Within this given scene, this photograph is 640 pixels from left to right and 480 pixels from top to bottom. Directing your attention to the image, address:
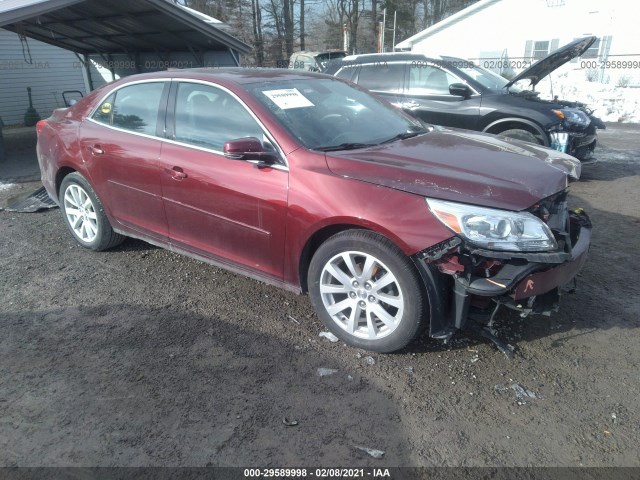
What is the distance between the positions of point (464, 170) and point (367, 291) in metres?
0.96

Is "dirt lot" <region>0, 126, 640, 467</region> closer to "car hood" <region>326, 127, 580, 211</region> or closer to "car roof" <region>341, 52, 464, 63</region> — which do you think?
"car hood" <region>326, 127, 580, 211</region>

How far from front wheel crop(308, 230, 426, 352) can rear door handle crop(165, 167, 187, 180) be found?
1.27 metres

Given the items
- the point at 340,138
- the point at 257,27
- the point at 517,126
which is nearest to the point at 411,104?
the point at 517,126

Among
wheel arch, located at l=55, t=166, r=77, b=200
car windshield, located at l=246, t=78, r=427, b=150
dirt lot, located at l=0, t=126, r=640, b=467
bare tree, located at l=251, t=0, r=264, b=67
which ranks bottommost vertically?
dirt lot, located at l=0, t=126, r=640, b=467

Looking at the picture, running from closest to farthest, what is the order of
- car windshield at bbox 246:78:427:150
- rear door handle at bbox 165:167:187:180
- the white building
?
car windshield at bbox 246:78:427:150 < rear door handle at bbox 165:167:187:180 < the white building

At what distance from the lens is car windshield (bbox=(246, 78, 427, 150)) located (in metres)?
3.42

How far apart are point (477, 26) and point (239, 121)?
2348 centimetres

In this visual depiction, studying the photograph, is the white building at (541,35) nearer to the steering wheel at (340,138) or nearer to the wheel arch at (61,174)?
the steering wheel at (340,138)

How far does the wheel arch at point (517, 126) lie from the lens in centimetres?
700

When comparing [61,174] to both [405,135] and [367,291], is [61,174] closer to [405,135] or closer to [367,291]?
[405,135]

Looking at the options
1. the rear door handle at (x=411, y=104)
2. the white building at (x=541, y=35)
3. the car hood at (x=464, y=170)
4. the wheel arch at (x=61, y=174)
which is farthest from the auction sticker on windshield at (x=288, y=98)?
the white building at (x=541, y=35)

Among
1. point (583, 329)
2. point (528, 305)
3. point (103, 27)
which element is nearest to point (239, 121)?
point (528, 305)

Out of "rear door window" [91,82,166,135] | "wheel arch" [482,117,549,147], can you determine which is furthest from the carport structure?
"wheel arch" [482,117,549,147]

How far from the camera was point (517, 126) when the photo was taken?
724 centimetres
